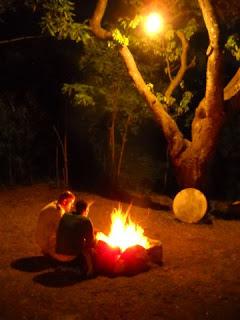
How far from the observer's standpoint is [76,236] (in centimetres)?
775

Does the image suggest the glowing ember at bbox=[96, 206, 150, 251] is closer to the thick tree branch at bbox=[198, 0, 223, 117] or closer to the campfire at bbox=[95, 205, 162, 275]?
the campfire at bbox=[95, 205, 162, 275]

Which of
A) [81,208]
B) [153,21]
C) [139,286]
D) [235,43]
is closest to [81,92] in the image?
[153,21]

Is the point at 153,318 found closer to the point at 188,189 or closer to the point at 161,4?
the point at 188,189

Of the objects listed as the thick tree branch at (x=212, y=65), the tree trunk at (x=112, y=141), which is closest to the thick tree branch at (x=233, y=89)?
the thick tree branch at (x=212, y=65)

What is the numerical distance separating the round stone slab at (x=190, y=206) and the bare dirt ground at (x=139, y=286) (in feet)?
2.95

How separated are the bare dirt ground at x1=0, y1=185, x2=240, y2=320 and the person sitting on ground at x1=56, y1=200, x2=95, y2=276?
0.41m

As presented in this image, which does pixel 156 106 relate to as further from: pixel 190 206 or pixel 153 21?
pixel 190 206

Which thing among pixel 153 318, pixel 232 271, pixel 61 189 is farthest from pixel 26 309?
pixel 61 189

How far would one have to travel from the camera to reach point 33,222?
11.8 metres

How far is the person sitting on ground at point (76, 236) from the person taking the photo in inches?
306

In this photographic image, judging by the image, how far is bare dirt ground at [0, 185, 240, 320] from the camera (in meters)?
6.67

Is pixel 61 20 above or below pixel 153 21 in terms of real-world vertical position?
below

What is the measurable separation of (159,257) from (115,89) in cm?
781

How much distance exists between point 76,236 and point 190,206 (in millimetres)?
5057
